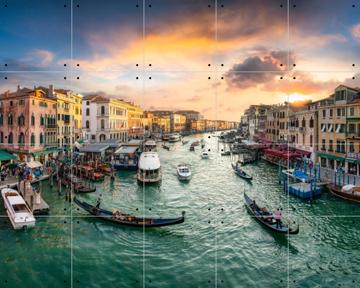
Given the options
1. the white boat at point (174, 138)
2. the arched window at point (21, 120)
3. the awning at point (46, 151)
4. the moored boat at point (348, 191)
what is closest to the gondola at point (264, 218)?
the moored boat at point (348, 191)

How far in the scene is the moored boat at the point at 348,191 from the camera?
384 cm

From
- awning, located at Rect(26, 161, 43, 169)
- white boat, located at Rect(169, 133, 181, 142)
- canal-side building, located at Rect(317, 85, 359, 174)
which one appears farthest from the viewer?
white boat, located at Rect(169, 133, 181, 142)

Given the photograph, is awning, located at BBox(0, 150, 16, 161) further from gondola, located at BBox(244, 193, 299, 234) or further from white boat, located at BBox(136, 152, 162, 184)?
gondola, located at BBox(244, 193, 299, 234)

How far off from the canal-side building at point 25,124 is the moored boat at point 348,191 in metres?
3.84

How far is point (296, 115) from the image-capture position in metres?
2.36

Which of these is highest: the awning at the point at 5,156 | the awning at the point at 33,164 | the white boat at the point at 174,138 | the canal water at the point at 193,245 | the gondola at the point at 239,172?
the white boat at the point at 174,138

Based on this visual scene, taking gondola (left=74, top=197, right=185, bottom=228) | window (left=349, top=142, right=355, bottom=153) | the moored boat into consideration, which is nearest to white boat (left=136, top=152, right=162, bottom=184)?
gondola (left=74, top=197, right=185, bottom=228)

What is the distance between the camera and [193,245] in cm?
227

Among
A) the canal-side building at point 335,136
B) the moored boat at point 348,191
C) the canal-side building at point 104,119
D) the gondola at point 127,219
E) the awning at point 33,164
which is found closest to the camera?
the awning at point 33,164

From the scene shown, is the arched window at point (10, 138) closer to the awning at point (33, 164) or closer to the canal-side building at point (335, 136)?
the awning at point (33, 164)

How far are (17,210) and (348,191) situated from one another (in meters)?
4.19

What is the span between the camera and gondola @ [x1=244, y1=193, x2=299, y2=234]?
2.66 m

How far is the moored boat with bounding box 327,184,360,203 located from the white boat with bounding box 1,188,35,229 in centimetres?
398

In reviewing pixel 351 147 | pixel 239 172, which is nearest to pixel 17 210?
pixel 239 172
